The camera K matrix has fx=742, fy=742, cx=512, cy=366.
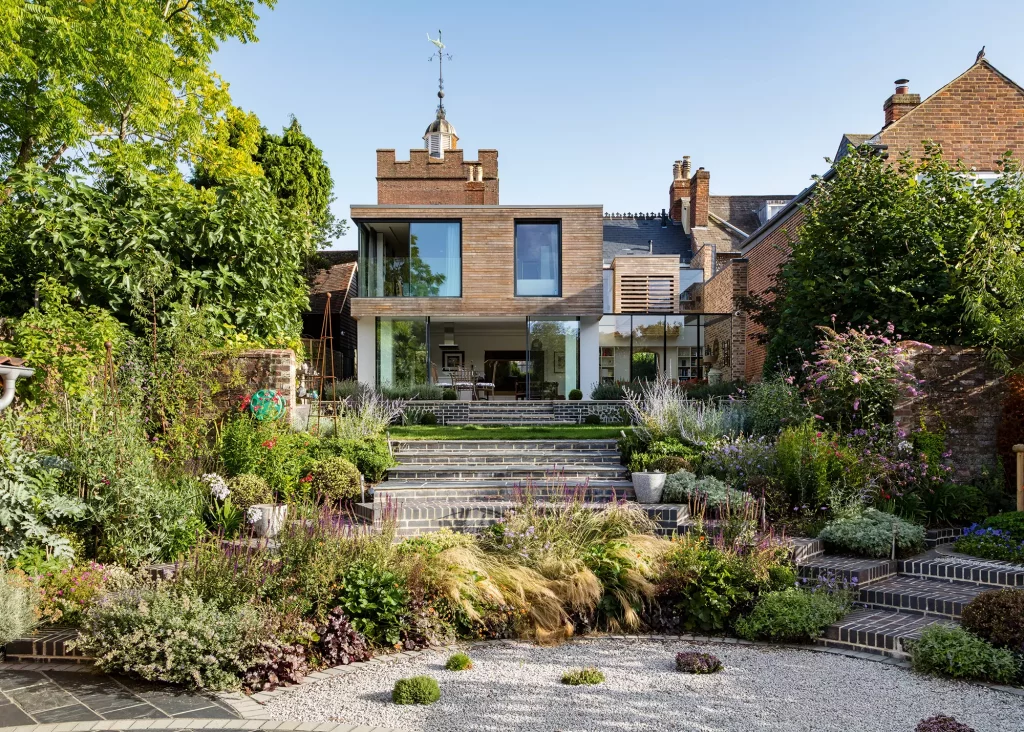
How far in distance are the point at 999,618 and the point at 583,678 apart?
325cm

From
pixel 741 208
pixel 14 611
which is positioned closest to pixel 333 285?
pixel 14 611

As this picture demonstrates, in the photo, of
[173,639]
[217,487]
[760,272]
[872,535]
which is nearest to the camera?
[173,639]

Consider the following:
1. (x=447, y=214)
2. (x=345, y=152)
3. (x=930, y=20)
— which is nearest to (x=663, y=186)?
(x=447, y=214)

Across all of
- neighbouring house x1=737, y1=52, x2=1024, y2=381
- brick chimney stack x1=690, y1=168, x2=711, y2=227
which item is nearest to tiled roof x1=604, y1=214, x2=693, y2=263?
brick chimney stack x1=690, y1=168, x2=711, y2=227

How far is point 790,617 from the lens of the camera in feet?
21.0

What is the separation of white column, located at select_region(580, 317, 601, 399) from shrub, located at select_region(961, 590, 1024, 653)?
651 inches

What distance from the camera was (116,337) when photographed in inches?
385

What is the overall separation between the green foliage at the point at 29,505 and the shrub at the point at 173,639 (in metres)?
1.65

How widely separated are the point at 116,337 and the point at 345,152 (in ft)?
20.5

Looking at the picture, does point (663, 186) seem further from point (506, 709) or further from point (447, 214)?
point (506, 709)

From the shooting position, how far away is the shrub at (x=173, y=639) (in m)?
5.20

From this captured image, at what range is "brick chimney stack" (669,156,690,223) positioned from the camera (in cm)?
3856

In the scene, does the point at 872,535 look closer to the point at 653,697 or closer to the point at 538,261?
the point at 653,697

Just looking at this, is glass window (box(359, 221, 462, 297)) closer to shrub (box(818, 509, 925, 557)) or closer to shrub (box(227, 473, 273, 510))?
shrub (box(227, 473, 273, 510))
